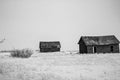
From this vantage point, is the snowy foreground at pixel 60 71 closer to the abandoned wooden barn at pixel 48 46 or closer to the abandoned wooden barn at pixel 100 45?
the abandoned wooden barn at pixel 100 45

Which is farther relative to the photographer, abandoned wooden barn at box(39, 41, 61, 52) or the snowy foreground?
abandoned wooden barn at box(39, 41, 61, 52)

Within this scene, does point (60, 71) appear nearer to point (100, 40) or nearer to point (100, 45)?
point (100, 45)

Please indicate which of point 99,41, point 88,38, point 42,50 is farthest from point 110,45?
point 42,50

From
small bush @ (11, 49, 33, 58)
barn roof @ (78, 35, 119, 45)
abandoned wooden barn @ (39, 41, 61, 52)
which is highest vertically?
barn roof @ (78, 35, 119, 45)

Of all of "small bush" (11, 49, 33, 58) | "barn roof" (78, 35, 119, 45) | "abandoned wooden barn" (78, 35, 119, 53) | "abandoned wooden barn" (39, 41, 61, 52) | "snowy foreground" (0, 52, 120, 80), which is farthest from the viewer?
"abandoned wooden barn" (39, 41, 61, 52)

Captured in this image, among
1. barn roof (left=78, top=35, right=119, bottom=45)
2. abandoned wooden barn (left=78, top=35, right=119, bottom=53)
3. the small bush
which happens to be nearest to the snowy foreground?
the small bush

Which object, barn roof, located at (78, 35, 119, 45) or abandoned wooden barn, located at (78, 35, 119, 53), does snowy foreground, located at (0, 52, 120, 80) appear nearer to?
abandoned wooden barn, located at (78, 35, 119, 53)

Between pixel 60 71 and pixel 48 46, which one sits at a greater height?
pixel 60 71

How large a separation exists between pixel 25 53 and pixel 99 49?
1891 centimetres

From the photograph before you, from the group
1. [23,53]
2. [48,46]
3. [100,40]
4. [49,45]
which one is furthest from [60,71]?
[49,45]

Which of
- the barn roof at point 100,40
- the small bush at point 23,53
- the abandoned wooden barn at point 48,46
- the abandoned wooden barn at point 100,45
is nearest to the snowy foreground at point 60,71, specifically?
the small bush at point 23,53

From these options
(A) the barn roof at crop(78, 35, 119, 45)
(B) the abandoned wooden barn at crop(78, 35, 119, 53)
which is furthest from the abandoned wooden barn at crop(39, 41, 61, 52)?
(B) the abandoned wooden barn at crop(78, 35, 119, 53)

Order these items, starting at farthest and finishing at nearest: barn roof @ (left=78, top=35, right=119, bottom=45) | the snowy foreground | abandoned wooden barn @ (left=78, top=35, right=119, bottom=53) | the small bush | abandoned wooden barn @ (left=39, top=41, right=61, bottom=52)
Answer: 1. abandoned wooden barn @ (left=39, top=41, right=61, bottom=52)
2. barn roof @ (left=78, top=35, right=119, bottom=45)
3. abandoned wooden barn @ (left=78, top=35, right=119, bottom=53)
4. the small bush
5. the snowy foreground

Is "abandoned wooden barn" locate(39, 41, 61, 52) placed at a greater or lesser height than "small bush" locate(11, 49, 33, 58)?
lesser
